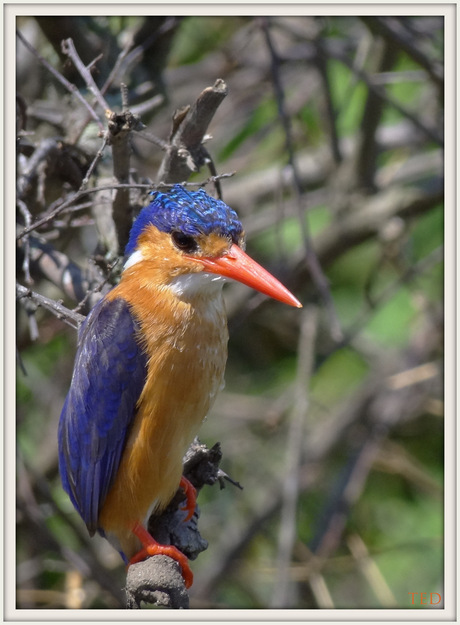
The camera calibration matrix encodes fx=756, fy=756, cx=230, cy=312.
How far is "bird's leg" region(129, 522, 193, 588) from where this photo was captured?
6.56ft

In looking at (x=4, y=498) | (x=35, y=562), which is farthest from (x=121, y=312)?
(x=35, y=562)

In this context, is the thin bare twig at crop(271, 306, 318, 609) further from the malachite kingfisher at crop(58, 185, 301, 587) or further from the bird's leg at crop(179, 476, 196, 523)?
the malachite kingfisher at crop(58, 185, 301, 587)

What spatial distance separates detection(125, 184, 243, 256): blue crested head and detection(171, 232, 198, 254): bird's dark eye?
0.5 inches

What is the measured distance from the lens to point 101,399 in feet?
6.48

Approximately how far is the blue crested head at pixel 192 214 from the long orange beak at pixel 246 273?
2.3 inches

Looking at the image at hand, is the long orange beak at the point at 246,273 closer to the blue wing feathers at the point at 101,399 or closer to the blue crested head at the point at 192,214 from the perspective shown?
the blue crested head at the point at 192,214

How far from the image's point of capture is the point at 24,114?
7.70 feet

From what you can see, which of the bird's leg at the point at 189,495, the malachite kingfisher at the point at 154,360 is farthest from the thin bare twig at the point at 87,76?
the bird's leg at the point at 189,495

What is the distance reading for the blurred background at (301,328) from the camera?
2988mm

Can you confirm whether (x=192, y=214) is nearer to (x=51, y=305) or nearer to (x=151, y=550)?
(x=51, y=305)

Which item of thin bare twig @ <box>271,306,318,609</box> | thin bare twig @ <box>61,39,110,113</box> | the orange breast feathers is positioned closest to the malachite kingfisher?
the orange breast feathers

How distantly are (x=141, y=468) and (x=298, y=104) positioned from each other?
8.22 feet

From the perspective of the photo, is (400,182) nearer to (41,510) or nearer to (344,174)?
(344,174)

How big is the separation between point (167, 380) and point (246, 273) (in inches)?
13.5
